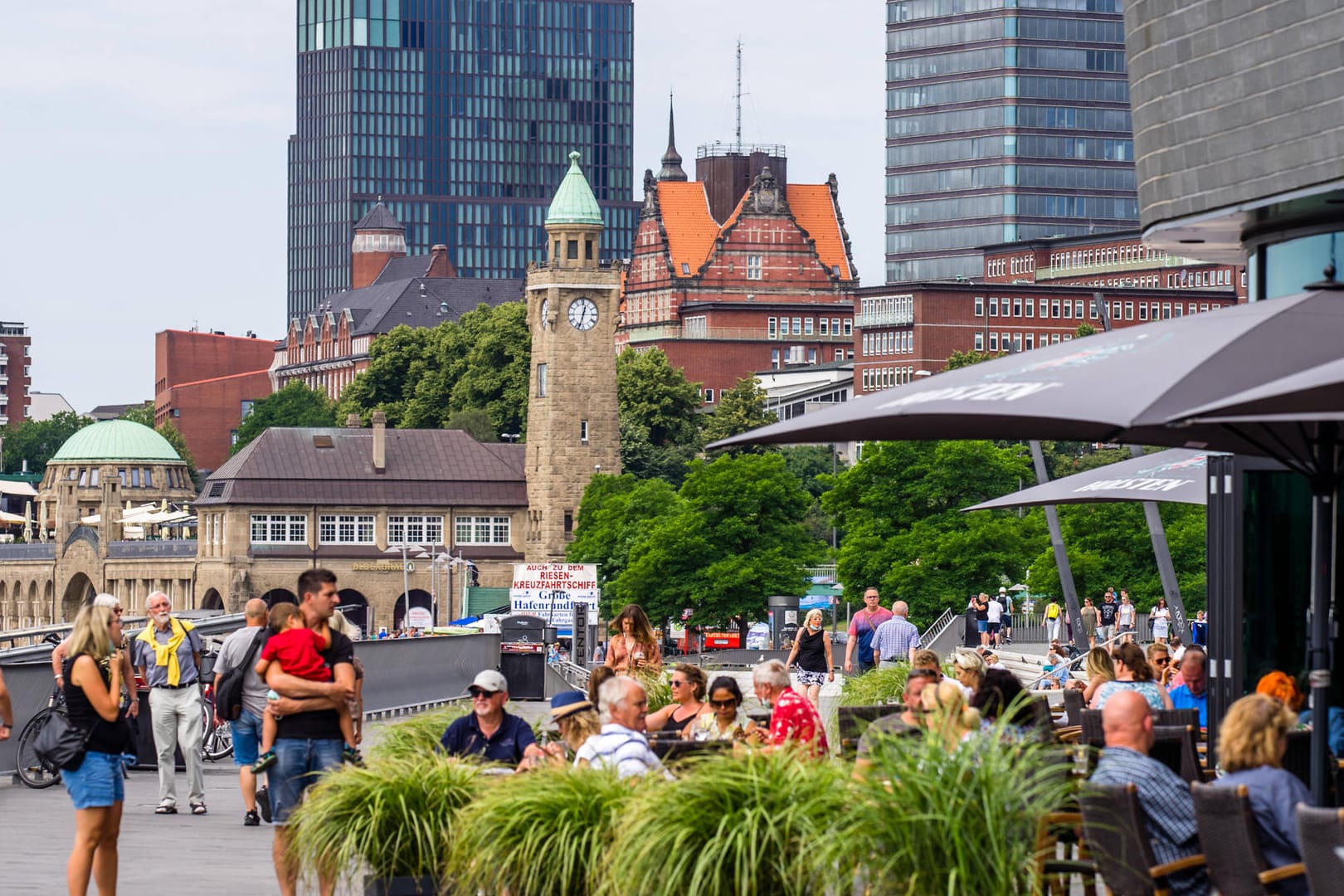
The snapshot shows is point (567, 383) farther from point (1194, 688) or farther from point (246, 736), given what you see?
point (1194, 688)

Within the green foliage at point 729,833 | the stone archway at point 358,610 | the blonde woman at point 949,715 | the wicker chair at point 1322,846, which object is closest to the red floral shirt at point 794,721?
the blonde woman at point 949,715

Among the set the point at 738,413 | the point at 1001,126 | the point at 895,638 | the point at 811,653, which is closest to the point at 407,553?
the point at 738,413

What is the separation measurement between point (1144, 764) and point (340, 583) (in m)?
107

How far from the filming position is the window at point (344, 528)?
406 ft

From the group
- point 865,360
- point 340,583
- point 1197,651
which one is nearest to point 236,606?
point 340,583

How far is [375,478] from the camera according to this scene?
407ft

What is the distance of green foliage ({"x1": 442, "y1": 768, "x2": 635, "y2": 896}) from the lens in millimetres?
9555

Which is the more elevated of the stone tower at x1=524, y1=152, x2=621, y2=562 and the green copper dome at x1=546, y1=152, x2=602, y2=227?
the green copper dome at x1=546, y1=152, x2=602, y2=227

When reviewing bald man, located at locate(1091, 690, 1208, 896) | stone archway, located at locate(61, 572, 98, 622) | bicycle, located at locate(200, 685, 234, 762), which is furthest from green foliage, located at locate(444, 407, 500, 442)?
bald man, located at locate(1091, 690, 1208, 896)

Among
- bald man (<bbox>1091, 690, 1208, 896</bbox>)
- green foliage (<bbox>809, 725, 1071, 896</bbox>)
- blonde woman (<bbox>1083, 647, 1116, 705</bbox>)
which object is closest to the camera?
green foliage (<bbox>809, 725, 1071, 896</bbox>)

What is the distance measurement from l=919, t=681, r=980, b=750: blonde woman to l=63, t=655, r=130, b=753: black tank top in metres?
3.88

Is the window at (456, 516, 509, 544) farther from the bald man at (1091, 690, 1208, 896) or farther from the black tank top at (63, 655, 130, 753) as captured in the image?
the bald man at (1091, 690, 1208, 896)

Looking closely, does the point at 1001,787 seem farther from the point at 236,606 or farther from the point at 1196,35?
the point at 236,606

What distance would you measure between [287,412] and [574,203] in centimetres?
5079
